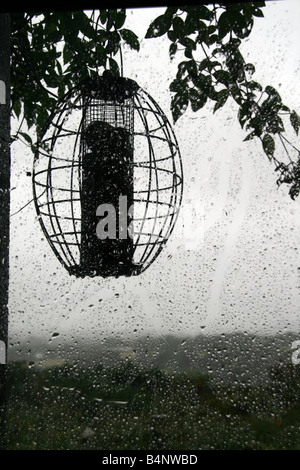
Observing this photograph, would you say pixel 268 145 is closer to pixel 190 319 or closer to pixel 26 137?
pixel 190 319

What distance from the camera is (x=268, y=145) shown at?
677 millimetres

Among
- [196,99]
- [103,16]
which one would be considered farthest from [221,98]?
[103,16]

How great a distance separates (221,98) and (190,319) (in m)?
0.37

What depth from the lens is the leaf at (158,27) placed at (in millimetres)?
684

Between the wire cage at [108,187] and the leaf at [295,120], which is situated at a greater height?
the leaf at [295,120]

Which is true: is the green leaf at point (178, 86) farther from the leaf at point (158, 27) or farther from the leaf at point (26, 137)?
the leaf at point (26, 137)

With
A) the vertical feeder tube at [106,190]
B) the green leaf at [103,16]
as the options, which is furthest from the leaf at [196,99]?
the green leaf at [103,16]

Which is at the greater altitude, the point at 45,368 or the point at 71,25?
the point at 71,25

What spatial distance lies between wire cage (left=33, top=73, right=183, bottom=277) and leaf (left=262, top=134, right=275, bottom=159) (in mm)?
141

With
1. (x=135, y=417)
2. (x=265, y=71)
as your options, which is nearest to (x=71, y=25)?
(x=265, y=71)

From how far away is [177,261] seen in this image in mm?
677

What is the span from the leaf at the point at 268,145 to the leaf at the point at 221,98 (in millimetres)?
92

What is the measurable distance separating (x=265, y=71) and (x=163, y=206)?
0.91ft

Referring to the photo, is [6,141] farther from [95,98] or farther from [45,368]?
[45,368]
